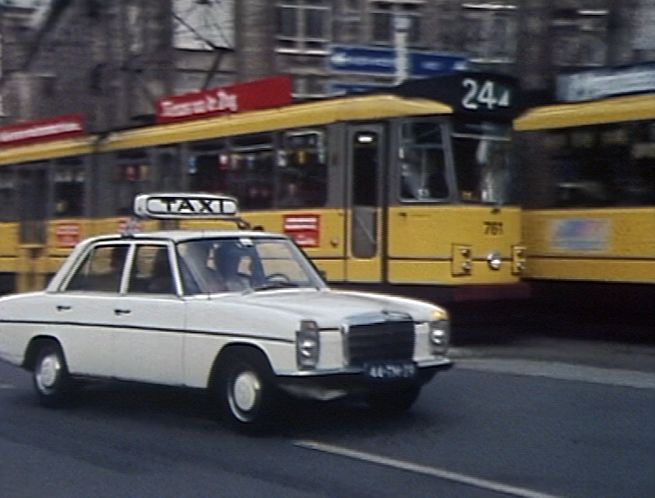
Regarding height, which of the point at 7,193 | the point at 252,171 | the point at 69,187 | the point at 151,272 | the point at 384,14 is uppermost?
the point at 384,14

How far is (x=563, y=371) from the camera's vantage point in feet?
50.5

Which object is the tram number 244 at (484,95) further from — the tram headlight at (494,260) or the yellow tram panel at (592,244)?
the tram headlight at (494,260)

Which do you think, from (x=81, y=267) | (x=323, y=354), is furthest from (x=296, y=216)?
(x=323, y=354)

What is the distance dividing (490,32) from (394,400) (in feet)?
83.1

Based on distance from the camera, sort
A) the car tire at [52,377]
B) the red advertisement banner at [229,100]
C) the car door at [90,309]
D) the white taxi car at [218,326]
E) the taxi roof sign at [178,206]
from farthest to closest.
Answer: the red advertisement banner at [229,100], the taxi roof sign at [178,206], the car tire at [52,377], the car door at [90,309], the white taxi car at [218,326]

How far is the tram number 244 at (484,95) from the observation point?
18.1 metres

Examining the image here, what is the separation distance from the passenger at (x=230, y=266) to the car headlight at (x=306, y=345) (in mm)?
1195

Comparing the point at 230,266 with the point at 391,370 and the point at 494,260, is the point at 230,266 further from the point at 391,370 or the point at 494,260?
the point at 494,260

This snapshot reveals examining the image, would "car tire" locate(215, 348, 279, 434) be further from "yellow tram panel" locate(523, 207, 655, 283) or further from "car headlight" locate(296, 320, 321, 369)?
"yellow tram panel" locate(523, 207, 655, 283)

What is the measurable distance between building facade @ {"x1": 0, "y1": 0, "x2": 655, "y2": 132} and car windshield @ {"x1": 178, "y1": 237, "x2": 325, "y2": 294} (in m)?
8.15

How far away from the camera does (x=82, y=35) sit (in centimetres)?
3916

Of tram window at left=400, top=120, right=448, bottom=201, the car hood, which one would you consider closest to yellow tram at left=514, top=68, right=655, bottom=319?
tram window at left=400, top=120, right=448, bottom=201

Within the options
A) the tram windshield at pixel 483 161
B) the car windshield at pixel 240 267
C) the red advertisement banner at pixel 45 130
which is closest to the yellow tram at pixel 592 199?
the tram windshield at pixel 483 161

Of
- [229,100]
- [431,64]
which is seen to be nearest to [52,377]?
[229,100]
